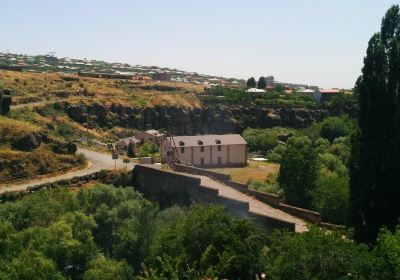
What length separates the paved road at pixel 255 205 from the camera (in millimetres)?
31756

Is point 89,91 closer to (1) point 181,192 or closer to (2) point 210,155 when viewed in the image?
(2) point 210,155

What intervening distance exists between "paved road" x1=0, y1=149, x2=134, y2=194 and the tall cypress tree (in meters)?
28.0

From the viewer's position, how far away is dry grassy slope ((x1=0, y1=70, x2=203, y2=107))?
253 feet

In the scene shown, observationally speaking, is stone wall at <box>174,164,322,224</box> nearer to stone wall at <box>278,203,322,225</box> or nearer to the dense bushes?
stone wall at <box>278,203,322,225</box>

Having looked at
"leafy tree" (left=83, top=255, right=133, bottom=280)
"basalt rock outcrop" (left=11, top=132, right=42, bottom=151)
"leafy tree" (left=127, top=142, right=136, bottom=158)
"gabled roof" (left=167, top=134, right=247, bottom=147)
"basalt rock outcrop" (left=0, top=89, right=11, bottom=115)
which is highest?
"basalt rock outcrop" (left=0, top=89, right=11, bottom=115)

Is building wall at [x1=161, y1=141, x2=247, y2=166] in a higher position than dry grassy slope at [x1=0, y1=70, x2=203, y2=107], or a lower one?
lower

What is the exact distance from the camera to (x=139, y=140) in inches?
2687

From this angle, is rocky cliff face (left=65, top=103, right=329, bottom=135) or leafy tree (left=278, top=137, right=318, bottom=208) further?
rocky cliff face (left=65, top=103, right=329, bottom=135)

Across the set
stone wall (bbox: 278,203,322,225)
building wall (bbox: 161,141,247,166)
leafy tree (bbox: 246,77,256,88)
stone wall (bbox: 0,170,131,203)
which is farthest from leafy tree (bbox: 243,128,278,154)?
leafy tree (bbox: 246,77,256,88)

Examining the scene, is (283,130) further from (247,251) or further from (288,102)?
(247,251)

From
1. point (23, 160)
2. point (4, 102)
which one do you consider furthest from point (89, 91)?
point (23, 160)

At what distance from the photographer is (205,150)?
59.0 m

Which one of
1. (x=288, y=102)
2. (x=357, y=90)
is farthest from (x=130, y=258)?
(x=288, y=102)

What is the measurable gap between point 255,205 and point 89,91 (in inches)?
2169
